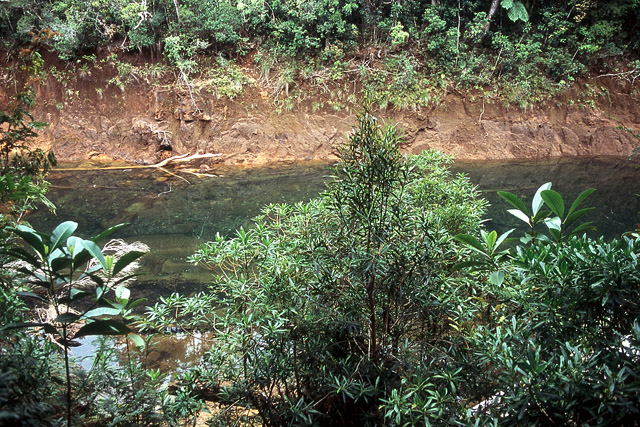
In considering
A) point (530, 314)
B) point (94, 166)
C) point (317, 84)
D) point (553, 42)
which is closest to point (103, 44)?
point (94, 166)

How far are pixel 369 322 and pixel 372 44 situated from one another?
13492mm

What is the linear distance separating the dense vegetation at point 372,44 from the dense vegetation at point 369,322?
37.4ft

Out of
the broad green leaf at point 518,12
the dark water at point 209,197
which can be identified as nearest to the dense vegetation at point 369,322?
the dark water at point 209,197

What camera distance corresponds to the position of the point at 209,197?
10367 millimetres

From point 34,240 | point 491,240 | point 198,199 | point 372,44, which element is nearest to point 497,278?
point 491,240

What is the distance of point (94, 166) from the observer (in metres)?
12.6

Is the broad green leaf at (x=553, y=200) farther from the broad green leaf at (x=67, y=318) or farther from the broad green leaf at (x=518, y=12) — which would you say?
the broad green leaf at (x=518, y=12)

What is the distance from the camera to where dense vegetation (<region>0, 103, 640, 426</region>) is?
1923mm

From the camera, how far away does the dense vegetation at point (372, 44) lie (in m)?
13.6

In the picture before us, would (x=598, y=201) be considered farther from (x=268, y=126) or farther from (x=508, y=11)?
(x=268, y=126)

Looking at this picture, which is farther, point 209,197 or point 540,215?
point 209,197

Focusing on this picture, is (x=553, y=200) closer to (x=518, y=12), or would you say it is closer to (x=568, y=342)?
(x=568, y=342)

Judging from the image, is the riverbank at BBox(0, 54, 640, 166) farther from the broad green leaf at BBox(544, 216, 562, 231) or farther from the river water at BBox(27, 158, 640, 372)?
the broad green leaf at BBox(544, 216, 562, 231)

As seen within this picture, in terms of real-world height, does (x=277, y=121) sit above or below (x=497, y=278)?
below
